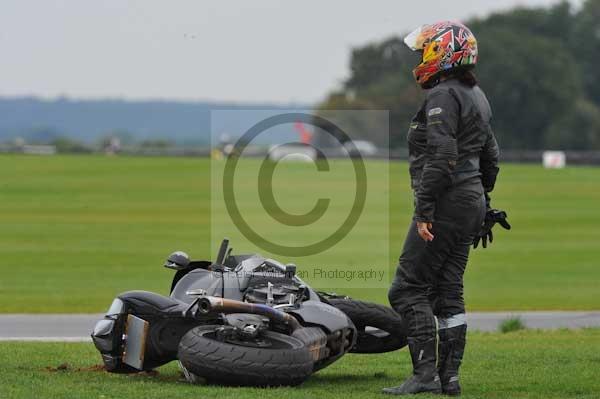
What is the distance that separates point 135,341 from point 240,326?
104cm

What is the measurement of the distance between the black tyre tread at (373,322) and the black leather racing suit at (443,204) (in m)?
0.65

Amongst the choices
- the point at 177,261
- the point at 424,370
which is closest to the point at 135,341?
the point at 177,261

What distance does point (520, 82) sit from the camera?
11281 centimetres

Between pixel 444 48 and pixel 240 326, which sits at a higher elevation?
pixel 444 48

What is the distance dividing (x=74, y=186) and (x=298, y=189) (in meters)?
9.18

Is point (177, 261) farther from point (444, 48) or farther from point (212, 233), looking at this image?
point (212, 233)

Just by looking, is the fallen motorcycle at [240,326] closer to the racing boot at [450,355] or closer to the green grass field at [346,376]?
the green grass field at [346,376]

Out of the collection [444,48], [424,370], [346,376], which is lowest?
[346,376]

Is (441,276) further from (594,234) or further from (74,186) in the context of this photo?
(74,186)

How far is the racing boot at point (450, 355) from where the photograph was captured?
30.2 feet

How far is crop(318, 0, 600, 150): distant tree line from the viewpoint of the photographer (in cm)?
10950

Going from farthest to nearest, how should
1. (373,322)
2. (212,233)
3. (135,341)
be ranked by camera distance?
(212,233), (373,322), (135,341)

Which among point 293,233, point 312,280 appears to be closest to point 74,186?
point 293,233

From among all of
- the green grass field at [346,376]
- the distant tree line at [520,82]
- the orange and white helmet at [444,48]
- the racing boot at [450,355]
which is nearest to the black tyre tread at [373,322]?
the green grass field at [346,376]
